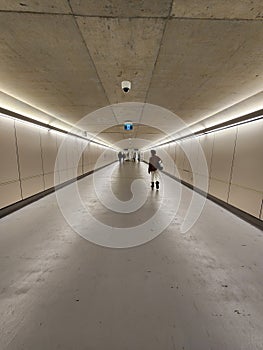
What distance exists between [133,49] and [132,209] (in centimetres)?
370

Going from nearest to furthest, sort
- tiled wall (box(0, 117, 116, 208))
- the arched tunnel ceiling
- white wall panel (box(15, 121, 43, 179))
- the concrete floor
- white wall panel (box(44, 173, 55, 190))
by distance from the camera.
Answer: the concrete floor
the arched tunnel ceiling
tiled wall (box(0, 117, 116, 208))
white wall panel (box(15, 121, 43, 179))
white wall panel (box(44, 173, 55, 190))

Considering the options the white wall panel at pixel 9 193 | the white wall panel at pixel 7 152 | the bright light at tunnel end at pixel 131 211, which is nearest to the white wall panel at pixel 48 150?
the bright light at tunnel end at pixel 131 211

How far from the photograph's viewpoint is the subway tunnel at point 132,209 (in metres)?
1.56

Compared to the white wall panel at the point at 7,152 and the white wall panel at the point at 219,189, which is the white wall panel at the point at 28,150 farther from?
the white wall panel at the point at 219,189

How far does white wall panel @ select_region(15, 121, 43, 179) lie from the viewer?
5.00 metres

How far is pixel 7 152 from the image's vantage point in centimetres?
447

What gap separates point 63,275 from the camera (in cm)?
223

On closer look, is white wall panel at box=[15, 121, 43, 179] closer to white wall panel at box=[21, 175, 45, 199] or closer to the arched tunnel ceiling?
white wall panel at box=[21, 175, 45, 199]

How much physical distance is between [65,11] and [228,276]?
3.49m

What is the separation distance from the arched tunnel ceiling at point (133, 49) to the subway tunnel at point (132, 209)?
0.05 feet

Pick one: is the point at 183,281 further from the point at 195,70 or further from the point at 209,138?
the point at 209,138

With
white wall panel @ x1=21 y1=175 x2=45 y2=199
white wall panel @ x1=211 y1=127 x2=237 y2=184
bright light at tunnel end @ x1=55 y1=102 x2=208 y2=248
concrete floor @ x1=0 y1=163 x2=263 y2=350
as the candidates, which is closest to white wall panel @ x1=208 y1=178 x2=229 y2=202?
white wall panel @ x1=211 y1=127 x2=237 y2=184

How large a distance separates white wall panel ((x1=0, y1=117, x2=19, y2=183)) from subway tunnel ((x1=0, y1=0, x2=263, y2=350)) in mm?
35

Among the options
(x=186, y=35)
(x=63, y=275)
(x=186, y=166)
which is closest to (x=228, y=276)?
(x=63, y=275)
